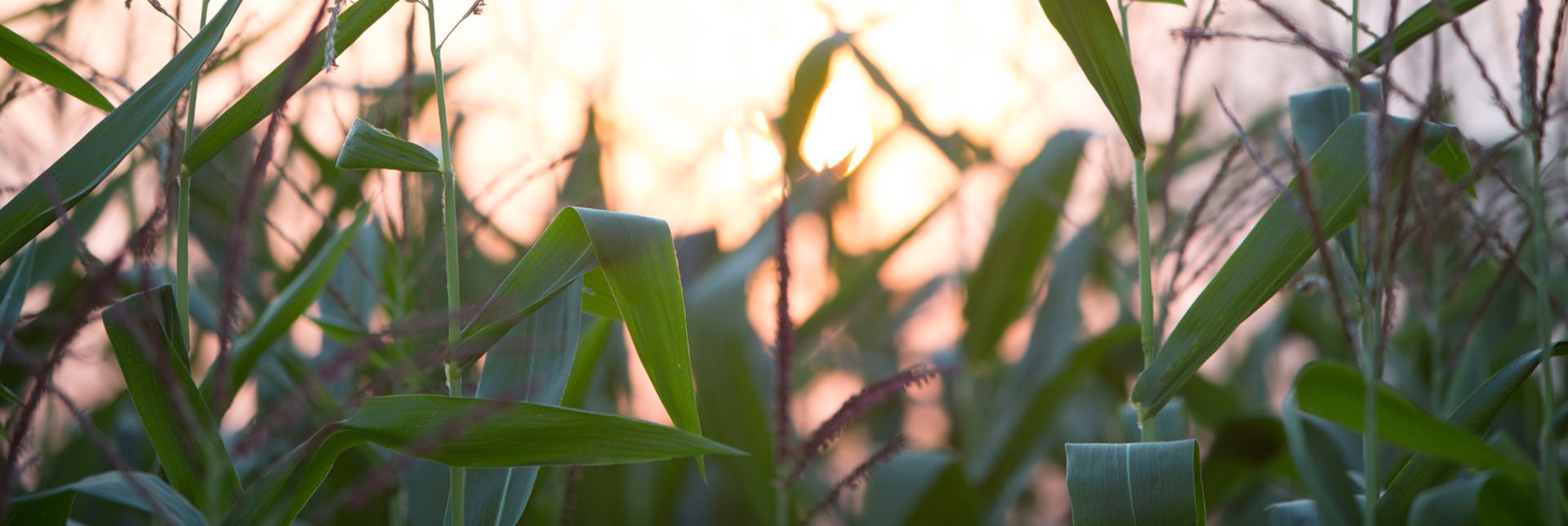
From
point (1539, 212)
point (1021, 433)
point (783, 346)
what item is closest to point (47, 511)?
point (783, 346)

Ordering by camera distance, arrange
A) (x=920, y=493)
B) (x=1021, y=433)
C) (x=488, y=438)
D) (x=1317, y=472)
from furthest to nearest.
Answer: (x=1021, y=433), (x=920, y=493), (x=1317, y=472), (x=488, y=438)

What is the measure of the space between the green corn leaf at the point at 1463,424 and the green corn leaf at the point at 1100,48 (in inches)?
8.6

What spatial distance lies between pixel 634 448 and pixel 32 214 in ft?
0.91

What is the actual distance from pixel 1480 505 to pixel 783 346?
1.10 feet

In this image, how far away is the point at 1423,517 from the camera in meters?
0.42

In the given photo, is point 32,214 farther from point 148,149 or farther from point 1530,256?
point 1530,256

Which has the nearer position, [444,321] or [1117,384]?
[444,321]

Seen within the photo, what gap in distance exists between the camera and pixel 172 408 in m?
0.42

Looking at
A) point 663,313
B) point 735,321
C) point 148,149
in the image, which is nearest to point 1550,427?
point 663,313

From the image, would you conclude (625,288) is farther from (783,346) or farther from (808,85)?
(808,85)

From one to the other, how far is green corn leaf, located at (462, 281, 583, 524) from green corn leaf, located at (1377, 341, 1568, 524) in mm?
419

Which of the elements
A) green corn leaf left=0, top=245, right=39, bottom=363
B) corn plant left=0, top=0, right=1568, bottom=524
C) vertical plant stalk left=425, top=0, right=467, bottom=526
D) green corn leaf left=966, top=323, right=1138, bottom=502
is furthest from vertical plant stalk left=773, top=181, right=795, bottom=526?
green corn leaf left=966, top=323, right=1138, bottom=502

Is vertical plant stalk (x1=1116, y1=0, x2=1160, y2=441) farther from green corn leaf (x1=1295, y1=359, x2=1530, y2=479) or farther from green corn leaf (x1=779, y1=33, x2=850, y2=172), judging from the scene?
green corn leaf (x1=779, y1=33, x2=850, y2=172)

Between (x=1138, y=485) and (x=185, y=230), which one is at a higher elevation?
(x=185, y=230)
